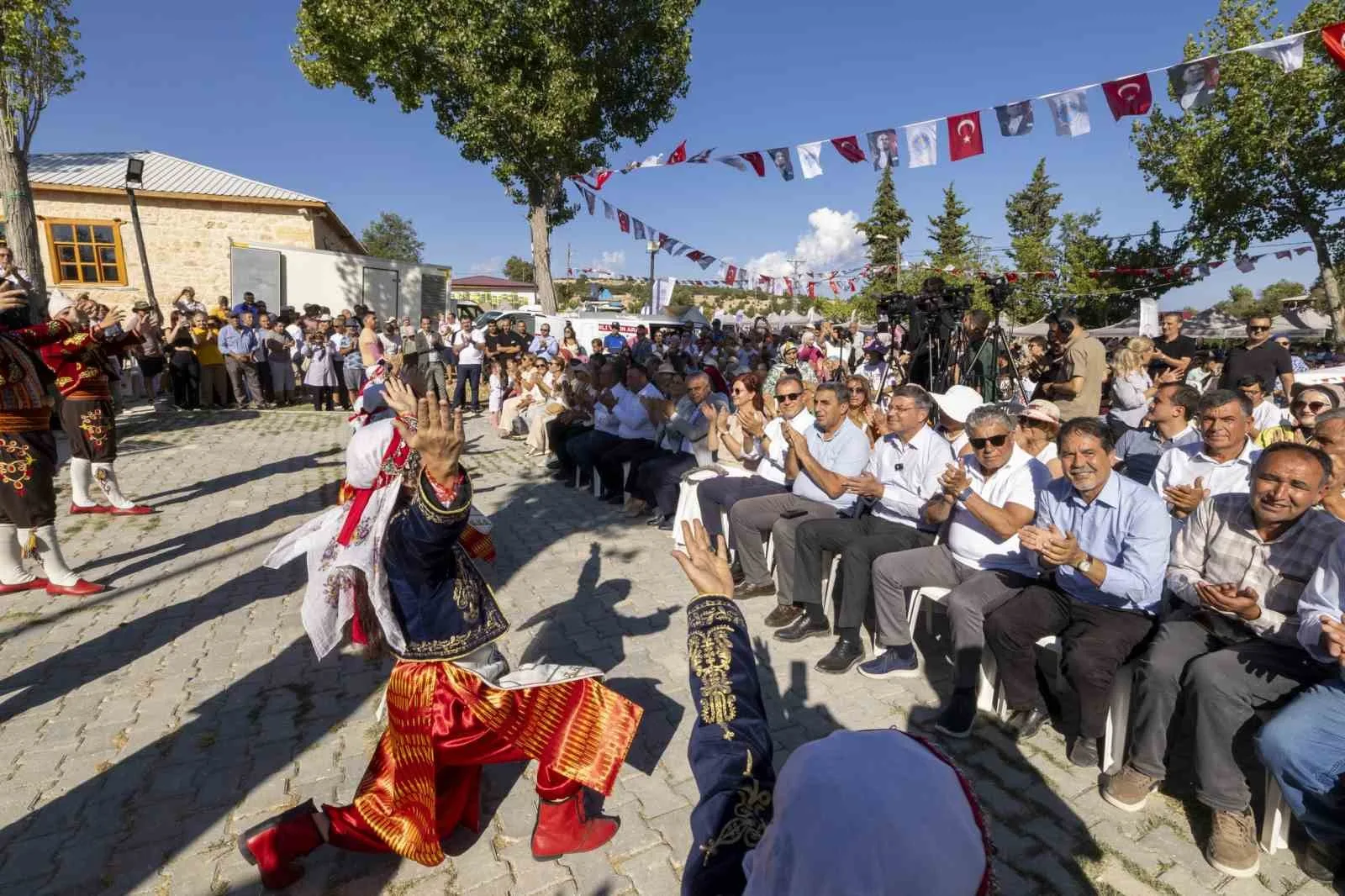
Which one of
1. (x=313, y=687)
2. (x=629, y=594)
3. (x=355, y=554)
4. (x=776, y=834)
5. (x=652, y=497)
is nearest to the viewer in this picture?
(x=776, y=834)

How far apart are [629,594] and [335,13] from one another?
16243 mm

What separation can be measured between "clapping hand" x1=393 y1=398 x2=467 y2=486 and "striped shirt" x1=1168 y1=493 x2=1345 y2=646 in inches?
125

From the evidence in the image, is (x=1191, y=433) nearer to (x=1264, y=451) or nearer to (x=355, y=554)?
(x=1264, y=451)

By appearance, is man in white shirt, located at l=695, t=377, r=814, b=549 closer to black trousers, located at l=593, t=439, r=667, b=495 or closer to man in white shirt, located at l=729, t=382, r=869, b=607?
man in white shirt, located at l=729, t=382, r=869, b=607

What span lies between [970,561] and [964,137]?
7.51m

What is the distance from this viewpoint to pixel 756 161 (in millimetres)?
11398

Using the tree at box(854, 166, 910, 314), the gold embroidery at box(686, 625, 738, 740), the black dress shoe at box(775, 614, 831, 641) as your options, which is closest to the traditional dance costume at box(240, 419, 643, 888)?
the gold embroidery at box(686, 625, 738, 740)

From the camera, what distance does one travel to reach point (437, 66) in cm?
1608

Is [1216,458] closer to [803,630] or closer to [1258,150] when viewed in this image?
[803,630]

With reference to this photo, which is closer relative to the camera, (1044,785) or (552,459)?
(1044,785)

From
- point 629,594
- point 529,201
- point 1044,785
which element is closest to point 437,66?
point 529,201

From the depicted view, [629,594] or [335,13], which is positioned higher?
[335,13]

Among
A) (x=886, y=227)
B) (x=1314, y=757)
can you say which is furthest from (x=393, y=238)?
(x=1314, y=757)

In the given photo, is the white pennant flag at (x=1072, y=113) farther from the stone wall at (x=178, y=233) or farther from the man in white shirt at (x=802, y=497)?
the stone wall at (x=178, y=233)
